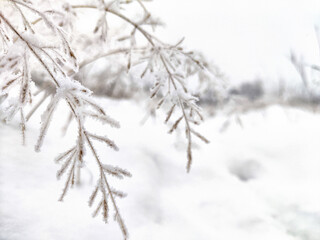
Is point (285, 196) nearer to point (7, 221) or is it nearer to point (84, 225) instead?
point (84, 225)

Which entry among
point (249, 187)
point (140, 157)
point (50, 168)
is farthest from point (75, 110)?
point (249, 187)

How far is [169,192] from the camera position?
1481 mm

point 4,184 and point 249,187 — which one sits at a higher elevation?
point 249,187

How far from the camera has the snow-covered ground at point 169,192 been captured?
0.97m

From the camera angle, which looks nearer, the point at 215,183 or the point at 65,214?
the point at 65,214

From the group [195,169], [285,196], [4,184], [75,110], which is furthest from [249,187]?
[75,110]

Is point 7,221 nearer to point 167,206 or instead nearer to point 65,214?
point 65,214

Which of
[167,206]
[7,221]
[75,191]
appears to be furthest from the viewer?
[167,206]

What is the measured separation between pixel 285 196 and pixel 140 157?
0.89 meters

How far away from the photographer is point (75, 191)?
1191mm

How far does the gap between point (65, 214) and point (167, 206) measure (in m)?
0.49

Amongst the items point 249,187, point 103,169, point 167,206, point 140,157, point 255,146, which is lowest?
point 103,169

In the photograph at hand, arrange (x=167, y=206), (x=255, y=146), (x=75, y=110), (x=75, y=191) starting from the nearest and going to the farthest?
(x=75, y=110) → (x=75, y=191) → (x=167, y=206) → (x=255, y=146)

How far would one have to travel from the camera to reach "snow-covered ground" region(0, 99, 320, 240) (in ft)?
3.17
